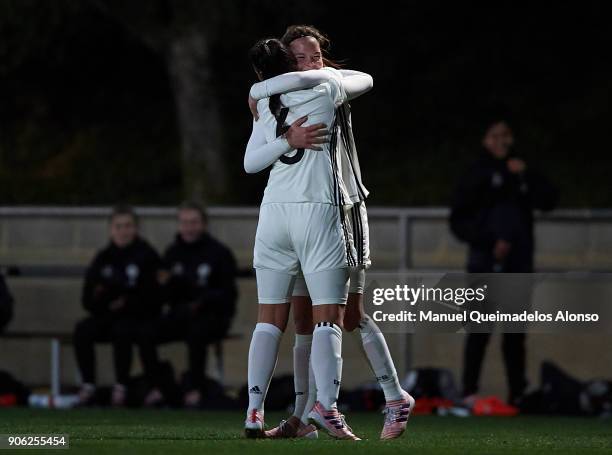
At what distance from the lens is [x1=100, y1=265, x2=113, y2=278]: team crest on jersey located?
12.8 m

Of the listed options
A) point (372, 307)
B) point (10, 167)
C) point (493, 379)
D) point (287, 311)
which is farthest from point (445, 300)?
point (10, 167)

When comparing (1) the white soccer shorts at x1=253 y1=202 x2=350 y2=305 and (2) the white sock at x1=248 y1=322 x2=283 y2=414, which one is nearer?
(1) the white soccer shorts at x1=253 y1=202 x2=350 y2=305

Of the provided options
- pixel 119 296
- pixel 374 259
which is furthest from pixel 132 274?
pixel 374 259

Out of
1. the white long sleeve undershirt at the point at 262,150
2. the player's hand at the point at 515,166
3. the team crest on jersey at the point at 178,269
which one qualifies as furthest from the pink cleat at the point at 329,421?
the team crest on jersey at the point at 178,269

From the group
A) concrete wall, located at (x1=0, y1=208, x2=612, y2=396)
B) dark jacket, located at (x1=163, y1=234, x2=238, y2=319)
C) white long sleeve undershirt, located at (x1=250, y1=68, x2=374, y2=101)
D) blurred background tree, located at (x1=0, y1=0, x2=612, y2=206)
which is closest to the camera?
white long sleeve undershirt, located at (x1=250, y1=68, x2=374, y2=101)

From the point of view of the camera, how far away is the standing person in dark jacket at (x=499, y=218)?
12078 mm

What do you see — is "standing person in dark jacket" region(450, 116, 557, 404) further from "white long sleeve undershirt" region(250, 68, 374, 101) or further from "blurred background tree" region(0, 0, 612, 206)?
"blurred background tree" region(0, 0, 612, 206)

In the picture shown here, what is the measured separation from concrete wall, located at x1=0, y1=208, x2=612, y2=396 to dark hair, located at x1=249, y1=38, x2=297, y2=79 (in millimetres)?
5714

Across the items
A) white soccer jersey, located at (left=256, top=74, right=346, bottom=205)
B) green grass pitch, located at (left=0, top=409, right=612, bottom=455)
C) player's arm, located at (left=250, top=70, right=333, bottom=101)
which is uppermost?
player's arm, located at (left=250, top=70, right=333, bottom=101)

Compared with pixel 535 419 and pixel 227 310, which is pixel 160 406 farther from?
pixel 535 419

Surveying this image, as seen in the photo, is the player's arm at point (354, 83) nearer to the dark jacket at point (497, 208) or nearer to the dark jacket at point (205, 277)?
the dark jacket at point (497, 208)

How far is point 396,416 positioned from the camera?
319 inches

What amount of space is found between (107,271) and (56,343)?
816mm

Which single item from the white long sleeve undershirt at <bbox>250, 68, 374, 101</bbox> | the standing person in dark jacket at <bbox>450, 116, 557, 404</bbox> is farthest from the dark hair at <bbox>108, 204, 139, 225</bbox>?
the white long sleeve undershirt at <bbox>250, 68, 374, 101</bbox>
